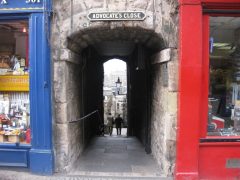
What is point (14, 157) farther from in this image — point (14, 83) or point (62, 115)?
point (14, 83)

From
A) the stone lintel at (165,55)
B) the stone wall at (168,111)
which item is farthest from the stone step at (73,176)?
the stone lintel at (165,55)

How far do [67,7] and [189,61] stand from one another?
2.36 meters

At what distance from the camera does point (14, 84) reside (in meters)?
6.36

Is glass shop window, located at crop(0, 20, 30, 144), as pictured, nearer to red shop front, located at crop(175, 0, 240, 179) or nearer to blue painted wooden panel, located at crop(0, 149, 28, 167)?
blue painted wooden panel, located at crop(0, 149, 28, 167)

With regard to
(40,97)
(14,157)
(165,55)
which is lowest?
(14,157)

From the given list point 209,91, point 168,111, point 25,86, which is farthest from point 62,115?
point 209,91

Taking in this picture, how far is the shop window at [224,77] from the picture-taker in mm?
5863

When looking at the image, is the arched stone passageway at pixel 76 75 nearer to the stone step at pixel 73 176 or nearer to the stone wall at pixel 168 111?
the stone wall at pixel 168 111

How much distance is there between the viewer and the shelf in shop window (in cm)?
628

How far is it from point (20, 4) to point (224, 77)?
3933 mm

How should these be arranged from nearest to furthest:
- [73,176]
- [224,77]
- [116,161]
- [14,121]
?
[73,176] → [224,77] → [14,121] → [116,161]

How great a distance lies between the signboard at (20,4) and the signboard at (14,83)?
1.28 metres

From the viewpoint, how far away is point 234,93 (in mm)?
6152

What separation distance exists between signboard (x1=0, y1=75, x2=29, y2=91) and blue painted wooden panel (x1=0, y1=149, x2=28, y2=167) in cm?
118
